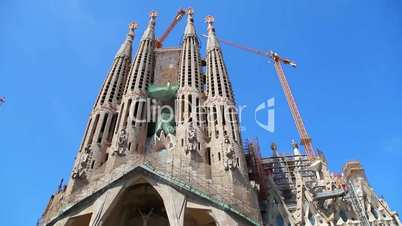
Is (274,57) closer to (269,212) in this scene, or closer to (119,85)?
(119,85)

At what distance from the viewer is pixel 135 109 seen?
33281mm

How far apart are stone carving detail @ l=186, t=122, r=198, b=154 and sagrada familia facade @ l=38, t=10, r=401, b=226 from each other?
94 mm

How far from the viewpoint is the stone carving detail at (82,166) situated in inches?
1065

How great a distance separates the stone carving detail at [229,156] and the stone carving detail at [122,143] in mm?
7715

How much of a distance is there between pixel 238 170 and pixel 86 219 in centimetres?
1054

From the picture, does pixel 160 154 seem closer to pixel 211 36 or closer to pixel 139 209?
pixel 139 209

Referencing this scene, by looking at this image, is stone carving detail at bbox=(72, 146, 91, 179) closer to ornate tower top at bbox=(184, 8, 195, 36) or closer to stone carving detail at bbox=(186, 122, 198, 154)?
stone carving detail at bbox=(186, 122, 198, 154)

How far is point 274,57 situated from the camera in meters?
66.2

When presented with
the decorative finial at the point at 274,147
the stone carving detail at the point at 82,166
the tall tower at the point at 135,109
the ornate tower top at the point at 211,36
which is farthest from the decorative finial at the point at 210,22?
the stone carving detail at the point at 82,166

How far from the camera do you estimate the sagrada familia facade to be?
73.7 ft

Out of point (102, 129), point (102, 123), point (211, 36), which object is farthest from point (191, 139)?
point (211, 36)

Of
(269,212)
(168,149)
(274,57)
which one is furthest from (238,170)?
(274,57)

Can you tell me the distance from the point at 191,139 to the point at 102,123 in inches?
345

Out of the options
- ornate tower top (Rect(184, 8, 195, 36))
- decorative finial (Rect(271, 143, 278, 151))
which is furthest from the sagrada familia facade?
ornate tower top (Rect(184, 8, 195, 36))
